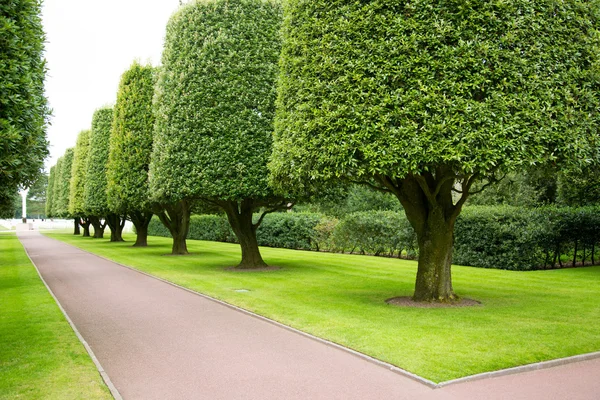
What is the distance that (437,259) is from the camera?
12.0 meters

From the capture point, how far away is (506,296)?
13141mm

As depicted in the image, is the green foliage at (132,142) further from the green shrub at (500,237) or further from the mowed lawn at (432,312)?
the green shrub at (500,237)

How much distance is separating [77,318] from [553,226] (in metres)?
16.2

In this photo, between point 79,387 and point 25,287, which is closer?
point 79,387

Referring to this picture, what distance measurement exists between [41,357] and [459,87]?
28.5ft

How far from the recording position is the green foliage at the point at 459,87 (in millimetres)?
9781

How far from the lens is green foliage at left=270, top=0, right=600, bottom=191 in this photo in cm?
978

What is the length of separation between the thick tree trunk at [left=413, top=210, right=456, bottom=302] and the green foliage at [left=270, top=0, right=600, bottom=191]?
215 cm

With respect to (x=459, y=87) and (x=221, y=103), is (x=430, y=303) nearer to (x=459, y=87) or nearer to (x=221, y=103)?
(x=459, y=87)

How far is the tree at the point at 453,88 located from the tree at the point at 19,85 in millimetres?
5432

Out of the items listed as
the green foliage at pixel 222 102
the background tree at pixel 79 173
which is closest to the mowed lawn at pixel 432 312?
the green foliage at pixel 222 102

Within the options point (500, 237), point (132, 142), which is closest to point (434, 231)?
point (500, 237)

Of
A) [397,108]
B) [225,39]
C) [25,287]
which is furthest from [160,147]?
[397,108]

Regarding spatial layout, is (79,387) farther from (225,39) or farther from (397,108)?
(225,39)
